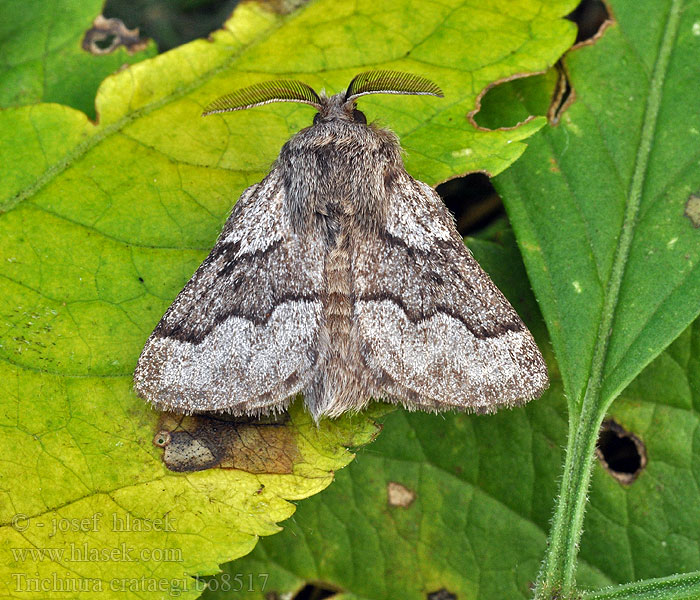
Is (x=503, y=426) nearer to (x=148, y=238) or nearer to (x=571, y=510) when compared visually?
(x=571, y=510)

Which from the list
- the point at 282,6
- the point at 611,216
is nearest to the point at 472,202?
the point at 611,216

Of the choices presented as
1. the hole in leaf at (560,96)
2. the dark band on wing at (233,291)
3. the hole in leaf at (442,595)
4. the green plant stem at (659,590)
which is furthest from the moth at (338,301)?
the hole in leaf at (442,595)

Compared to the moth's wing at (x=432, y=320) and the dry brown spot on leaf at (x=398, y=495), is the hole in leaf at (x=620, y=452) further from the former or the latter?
the dry brown spot on leaf at (x=398, y=495)

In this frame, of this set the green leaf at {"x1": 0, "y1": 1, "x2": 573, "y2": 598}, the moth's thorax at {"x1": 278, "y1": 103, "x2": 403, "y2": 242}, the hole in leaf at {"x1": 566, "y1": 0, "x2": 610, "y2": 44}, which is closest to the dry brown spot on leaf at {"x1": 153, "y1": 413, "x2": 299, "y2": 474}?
the green leaf at {"x1": 0, "y1": 1, "x2": 573, "y2": 598}

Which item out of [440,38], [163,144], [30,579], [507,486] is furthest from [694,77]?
[30,579]

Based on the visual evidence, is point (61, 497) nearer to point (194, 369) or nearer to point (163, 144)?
point (194, 369)

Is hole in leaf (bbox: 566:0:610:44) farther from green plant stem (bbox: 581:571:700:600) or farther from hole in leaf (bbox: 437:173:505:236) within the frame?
green plant stem (bbox: 581:571:700:600)
